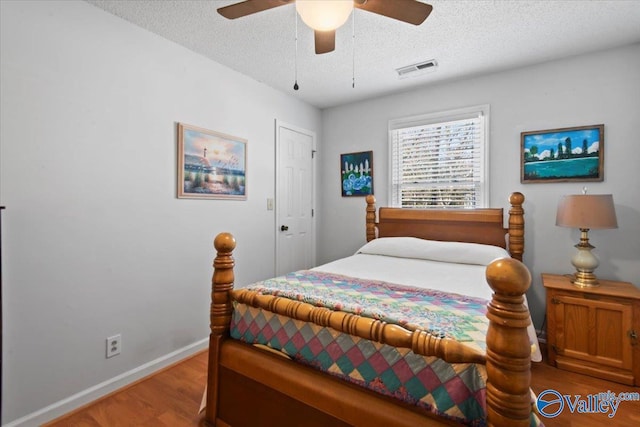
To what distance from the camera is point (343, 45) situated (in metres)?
2.44

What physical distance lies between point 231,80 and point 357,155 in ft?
5.49

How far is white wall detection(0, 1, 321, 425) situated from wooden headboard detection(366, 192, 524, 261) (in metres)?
1.74

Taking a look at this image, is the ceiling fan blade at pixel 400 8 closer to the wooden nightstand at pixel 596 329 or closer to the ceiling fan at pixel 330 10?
the ceiling fan at pixel 330 10

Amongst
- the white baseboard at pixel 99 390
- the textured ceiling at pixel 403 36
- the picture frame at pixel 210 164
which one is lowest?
the white baseboard at pixel 99 390

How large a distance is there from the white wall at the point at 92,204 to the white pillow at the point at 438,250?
5.07ft

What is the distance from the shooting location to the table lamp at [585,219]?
221cm

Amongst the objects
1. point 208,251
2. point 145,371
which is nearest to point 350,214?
point 208,251

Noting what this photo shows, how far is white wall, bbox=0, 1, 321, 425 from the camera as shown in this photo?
66.0 inches

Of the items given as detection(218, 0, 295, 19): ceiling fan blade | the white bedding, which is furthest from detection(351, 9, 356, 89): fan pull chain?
the white bedding

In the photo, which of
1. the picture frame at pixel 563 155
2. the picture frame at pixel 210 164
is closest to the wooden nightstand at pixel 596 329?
the picture frame at pixel 563 155

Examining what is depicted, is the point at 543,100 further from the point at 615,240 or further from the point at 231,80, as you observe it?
the point at 231,80

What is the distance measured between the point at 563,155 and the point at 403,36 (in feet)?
5.65

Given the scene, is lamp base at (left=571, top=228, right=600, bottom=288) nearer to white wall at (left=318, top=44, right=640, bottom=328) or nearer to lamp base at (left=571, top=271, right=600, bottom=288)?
lamp base at (left=571, top=271, right=600, bottom=288)

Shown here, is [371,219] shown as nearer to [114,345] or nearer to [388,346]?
[388,346]
